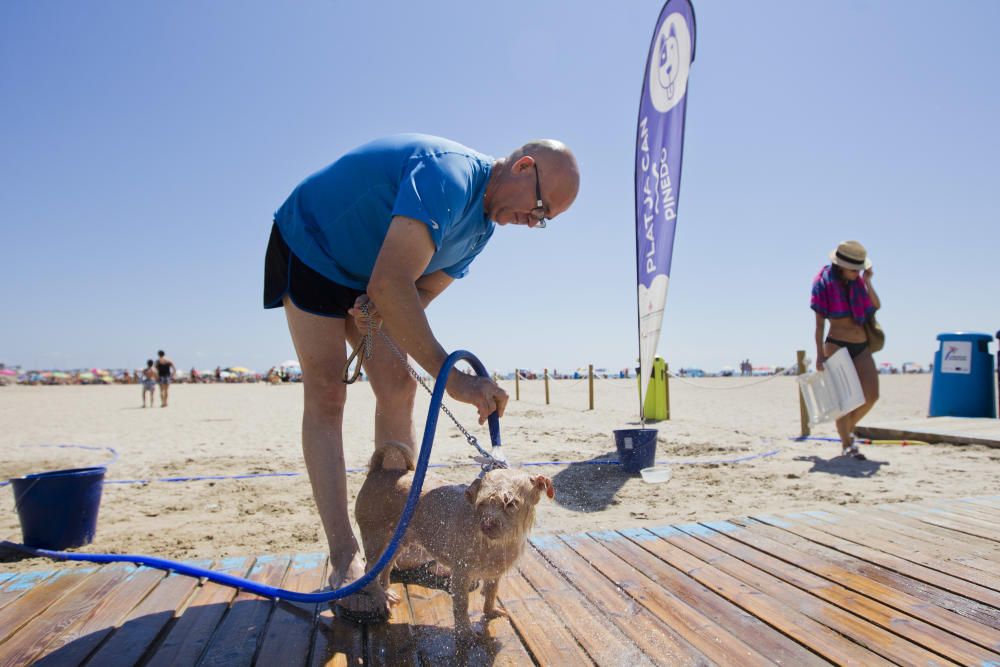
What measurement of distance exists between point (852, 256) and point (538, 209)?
4.99 metres

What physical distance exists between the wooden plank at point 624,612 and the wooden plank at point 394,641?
71 cm

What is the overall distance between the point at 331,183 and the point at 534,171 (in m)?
0.77

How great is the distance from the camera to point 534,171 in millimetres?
2043

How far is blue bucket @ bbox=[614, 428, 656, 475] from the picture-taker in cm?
523

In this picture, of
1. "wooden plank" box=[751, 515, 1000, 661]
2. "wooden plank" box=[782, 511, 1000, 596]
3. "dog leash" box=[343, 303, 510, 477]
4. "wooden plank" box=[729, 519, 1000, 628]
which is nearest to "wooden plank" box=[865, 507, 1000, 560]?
"wooden plank" box=[782, 511, 1000, 596]

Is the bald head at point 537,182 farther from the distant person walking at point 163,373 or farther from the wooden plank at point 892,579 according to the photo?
the distant person walking at point 163,373

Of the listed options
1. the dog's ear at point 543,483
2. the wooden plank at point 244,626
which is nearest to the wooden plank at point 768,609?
the dog's ear at point 543,483

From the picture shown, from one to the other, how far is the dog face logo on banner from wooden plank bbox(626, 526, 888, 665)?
171 inches

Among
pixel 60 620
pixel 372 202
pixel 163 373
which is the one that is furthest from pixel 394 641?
pixel 163 373

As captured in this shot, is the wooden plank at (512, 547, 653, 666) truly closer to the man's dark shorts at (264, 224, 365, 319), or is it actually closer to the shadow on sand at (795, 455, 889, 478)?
the man's dark shorts at (264, 224, 365, 319)

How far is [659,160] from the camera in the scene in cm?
574

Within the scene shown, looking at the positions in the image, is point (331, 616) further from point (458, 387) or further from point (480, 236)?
point (480, 236)

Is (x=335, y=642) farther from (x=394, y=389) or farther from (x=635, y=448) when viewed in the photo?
(x=635, y=448)

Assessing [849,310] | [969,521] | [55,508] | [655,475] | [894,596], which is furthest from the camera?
[849,310]
